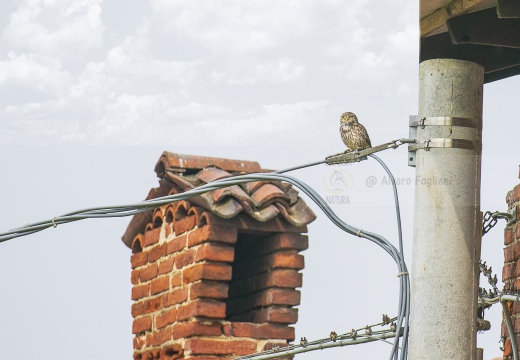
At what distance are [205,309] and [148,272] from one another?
633 mm

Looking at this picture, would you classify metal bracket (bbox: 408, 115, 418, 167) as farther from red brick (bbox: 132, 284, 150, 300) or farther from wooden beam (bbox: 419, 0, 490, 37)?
red brick (bbox: 132, 284, 150, 300)

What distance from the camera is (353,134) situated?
12.6 ft

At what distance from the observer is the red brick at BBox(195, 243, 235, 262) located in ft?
15.2

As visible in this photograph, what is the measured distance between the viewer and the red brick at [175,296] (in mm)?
4766

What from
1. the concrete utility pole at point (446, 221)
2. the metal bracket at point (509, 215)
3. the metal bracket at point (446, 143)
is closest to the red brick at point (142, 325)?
the metal bracket at point (509, 215)

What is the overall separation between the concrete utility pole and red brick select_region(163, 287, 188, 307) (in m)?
1.69

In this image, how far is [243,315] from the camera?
200 inches

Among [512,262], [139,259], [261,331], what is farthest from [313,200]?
[139,259]

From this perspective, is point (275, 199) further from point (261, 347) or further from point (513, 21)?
point (513, 21)

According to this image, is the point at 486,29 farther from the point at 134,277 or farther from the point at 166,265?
the point at 134,277

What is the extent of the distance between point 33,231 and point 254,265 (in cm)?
130

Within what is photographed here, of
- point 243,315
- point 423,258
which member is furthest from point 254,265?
point 423,258

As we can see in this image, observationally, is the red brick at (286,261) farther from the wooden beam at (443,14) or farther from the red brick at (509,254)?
the wooden beam at (443,14)

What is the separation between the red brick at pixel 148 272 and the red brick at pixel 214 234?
17.2 inches
